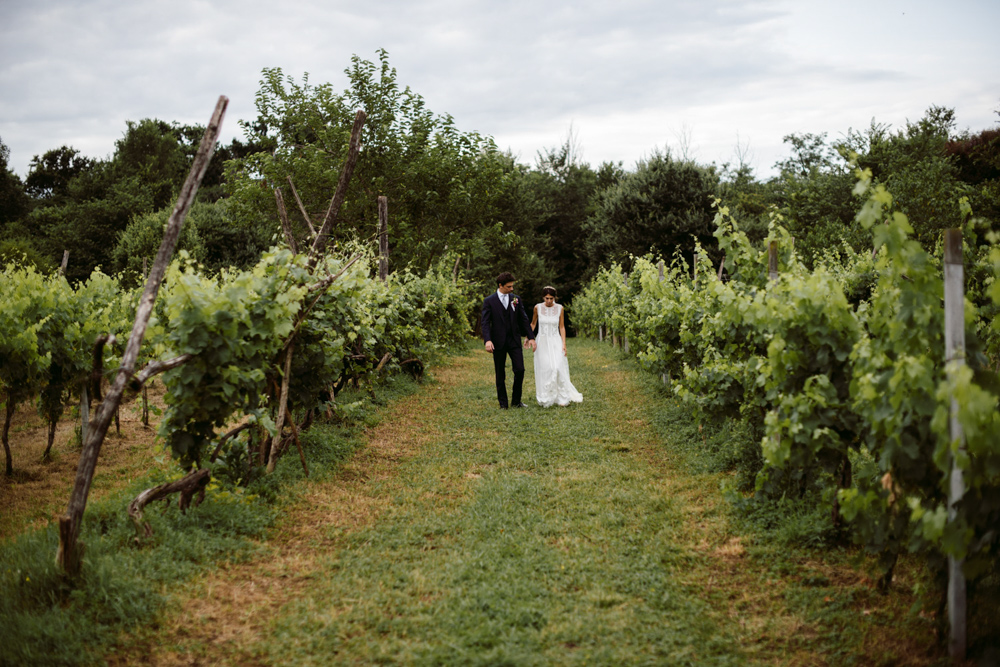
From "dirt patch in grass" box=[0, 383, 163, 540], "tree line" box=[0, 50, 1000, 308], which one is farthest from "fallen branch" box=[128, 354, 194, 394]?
"tree line" box=[0, 50, 1000, 308]

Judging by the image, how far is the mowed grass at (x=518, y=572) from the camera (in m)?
3.18

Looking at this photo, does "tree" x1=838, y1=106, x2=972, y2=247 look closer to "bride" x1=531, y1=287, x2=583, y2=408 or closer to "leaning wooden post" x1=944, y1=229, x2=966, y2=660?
"bride" x1=531, y1=287, x2=583, y2=408

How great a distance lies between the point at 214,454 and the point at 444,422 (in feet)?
12.5

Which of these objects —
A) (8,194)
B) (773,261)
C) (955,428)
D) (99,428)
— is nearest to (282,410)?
(99,428)

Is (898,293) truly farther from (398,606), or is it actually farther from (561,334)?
(561,334)

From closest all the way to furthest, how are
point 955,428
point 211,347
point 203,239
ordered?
point 955,428
point 211,347
point 203,239

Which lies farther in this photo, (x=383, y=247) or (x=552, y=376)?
(x=383, y=247)

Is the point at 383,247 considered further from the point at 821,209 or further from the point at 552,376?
the point at 821,209

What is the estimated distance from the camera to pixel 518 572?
12.9 ft

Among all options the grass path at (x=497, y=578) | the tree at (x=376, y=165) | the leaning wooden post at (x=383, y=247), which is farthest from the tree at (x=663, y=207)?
the grass path at (x=497, y=578)

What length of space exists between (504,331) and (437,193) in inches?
410

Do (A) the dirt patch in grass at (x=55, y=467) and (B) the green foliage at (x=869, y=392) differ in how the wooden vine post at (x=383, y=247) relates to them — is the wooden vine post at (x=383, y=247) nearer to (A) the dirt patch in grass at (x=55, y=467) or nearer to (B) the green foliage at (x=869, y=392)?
(A) the dirt patch in grass at (x=55, y=467)

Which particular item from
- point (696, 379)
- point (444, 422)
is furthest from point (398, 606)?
point (444, 422)

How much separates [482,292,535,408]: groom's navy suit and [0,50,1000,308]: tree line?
9.16 ft
